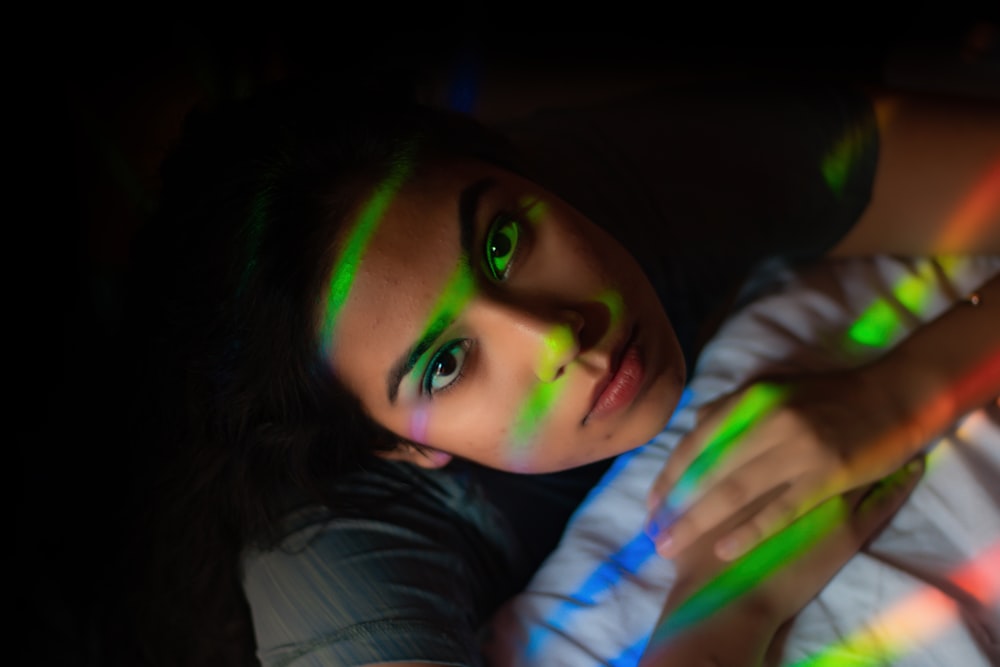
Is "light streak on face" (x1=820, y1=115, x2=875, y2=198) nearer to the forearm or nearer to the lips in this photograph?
the forearm

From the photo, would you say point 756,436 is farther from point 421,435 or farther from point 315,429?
point 315,429

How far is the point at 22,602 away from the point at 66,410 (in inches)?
8.0

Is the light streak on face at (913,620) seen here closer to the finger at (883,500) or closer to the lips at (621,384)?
the finger at (883,500)

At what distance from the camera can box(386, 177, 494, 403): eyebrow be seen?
0.60 metres

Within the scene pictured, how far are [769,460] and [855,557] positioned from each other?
100mm

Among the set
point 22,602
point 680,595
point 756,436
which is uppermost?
point 756,436

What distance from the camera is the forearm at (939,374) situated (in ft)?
2.20

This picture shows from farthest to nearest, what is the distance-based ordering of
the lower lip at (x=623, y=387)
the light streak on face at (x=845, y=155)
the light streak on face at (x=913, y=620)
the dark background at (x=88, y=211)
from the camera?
the light streak on face at (x=845, y=155) < the dark background at (x=88, y=211) < the lower lip at (x=623, y=387) < the light streak on face at (x=913, y=620)

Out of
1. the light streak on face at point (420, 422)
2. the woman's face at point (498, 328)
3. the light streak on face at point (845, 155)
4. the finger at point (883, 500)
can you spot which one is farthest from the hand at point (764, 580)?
the light streak on face at point (845, 155)

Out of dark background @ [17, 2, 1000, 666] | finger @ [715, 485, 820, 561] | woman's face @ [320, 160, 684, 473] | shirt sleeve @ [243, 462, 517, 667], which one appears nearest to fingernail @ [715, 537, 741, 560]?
finger @ [715, 485, 820, 561]

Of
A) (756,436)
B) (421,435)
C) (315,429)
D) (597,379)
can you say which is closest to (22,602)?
(315,429)

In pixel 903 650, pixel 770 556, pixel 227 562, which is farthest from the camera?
pixel 227 562

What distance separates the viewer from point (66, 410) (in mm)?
795

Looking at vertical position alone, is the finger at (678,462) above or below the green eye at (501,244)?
below
